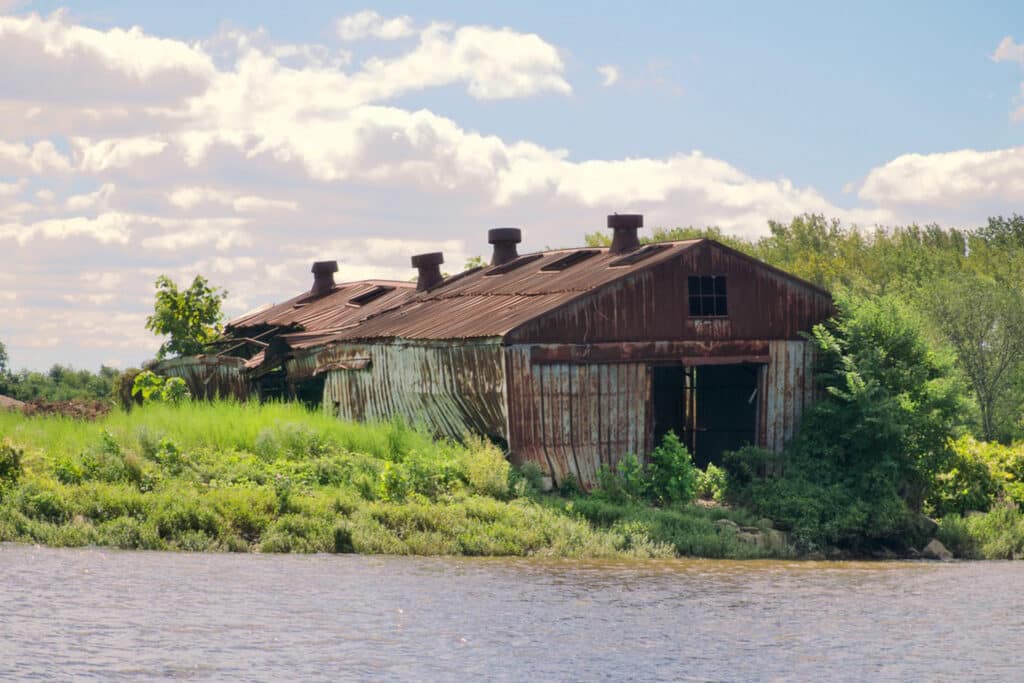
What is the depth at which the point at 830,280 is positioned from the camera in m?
63.5

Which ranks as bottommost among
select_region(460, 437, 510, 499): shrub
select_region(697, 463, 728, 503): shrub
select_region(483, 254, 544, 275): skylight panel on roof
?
select_region(697, 463, 728, 503): shrub

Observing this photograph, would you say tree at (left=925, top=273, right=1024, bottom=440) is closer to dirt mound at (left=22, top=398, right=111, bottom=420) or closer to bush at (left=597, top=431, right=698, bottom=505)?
bush at (left=597, top=431, right=698, bottom=505)

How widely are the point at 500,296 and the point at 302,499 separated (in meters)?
9.33

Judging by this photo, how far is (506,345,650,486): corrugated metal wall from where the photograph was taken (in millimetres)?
25823

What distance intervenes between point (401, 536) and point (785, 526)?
7522mm

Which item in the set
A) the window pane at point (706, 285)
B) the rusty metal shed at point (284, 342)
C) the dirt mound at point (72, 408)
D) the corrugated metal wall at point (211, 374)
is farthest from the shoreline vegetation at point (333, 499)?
the corrugated metal wall at point (211, 374)

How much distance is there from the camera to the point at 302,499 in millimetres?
22906

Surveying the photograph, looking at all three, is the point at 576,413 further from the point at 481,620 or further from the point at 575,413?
the point at 481,620

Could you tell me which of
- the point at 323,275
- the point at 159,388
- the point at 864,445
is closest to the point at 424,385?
the point at 864,445

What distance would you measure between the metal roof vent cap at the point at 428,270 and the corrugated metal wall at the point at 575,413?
41.5 feet

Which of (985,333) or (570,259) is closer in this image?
(570,259)

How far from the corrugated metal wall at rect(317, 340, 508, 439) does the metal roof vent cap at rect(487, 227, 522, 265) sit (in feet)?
23.3

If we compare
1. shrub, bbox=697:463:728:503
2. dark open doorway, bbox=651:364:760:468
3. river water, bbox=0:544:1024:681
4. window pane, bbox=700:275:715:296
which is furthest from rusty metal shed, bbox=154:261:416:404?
river water, bbox=0:544:1024:681

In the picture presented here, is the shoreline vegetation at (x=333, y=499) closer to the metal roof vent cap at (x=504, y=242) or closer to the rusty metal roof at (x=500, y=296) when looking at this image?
the rusty metal roof at (x=500, y=296)
